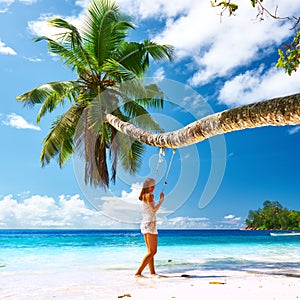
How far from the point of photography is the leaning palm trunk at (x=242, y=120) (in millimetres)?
3227

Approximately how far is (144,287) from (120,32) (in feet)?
26.9

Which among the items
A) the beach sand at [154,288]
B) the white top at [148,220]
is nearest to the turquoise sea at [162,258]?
the beach sand at [154,288]

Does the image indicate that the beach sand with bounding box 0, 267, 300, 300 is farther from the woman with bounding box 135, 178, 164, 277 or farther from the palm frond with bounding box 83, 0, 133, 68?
the palm frond with bounding box 83, 0, 133, 68

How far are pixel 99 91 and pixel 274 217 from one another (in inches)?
2404

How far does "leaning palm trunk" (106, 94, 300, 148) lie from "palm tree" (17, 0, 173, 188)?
615cm

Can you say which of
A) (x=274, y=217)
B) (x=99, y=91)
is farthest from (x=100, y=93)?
(x=274, y=217)

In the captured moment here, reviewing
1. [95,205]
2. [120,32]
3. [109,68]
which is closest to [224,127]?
[95,205]

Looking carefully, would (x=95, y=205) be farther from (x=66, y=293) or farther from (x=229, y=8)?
(x=229, y=8)

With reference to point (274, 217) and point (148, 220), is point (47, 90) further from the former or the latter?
point (274, 217)

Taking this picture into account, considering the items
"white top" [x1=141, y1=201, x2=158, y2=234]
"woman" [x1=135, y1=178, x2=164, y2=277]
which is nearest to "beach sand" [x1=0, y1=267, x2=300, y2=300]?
"woman" [x1=135, y1=178, x2=164, y2=277]

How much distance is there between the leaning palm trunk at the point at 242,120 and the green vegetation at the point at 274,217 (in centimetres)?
6215

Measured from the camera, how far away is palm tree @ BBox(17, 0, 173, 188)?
11.2 metres

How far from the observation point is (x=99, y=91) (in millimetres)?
11047

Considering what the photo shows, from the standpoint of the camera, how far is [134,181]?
11.7 metres
